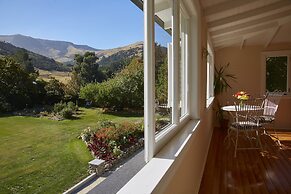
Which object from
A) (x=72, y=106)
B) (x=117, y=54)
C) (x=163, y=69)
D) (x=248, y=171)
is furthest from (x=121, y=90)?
(x=248, y=171)

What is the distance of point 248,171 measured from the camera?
3660mm

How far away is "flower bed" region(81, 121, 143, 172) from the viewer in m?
0.89

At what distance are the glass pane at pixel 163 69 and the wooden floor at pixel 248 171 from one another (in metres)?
1.43

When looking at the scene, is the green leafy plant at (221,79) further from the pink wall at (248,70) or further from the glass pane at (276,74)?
the glass pane at (276,74)

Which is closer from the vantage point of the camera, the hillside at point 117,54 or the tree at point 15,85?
the tree at point 15,85

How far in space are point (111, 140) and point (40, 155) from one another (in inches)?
17.0

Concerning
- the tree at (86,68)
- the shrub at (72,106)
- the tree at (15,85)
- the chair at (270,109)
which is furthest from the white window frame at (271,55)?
the tree at (15,85)

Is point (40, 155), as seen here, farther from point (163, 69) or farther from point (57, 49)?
point (163, 69)

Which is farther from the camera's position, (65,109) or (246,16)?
(246,16)

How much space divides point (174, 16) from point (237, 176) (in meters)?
2.40

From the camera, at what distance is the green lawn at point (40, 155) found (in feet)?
1.79

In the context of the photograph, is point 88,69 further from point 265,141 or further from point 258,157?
point 265,141

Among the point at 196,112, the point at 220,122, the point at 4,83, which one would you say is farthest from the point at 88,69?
the point at 220,122

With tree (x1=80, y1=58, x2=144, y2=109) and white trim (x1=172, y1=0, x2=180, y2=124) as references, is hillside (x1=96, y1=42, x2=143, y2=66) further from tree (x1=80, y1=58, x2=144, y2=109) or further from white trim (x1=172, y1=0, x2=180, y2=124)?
white trim (x1=172, y1=0, x2=180, y2=124)
